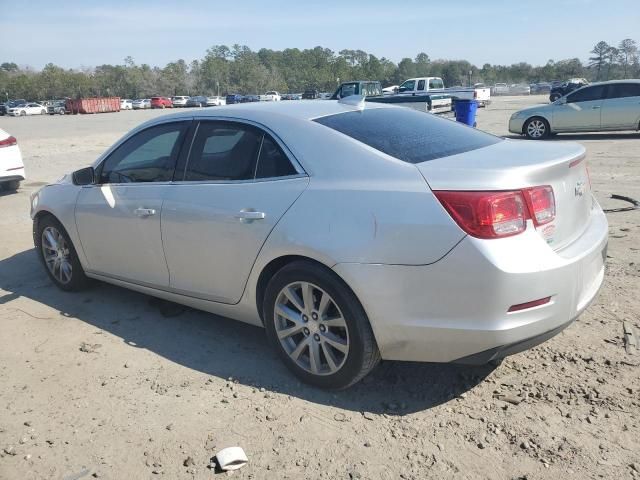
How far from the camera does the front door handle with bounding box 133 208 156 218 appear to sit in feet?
13.1

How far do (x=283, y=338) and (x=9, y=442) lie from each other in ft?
5.12

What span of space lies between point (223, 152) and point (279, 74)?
143904mm

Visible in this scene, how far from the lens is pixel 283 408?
316cm

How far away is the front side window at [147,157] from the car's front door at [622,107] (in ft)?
46.6

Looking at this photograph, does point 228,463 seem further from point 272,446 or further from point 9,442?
point 9,442

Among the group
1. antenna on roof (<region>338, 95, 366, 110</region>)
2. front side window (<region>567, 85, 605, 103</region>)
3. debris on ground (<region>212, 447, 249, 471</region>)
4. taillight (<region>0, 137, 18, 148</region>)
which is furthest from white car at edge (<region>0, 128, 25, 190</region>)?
front side window (<region>567, 85, 605, 103</region>)

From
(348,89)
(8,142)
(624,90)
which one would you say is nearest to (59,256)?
(8,142)

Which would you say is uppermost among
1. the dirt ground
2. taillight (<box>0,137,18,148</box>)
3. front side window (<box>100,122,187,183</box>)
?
front side window (<box>100,122,187,183</box>)

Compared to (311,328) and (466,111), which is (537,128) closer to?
(466,111)

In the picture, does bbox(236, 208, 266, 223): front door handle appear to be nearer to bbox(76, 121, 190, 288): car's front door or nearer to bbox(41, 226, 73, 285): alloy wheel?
bbox(76, 121, 190, 288): car's front door

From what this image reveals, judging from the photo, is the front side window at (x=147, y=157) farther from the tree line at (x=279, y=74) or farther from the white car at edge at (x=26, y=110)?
the tree line at (x=279, y=74)

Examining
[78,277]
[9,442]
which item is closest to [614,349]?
[9,442]

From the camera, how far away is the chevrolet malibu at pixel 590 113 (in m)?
14.9

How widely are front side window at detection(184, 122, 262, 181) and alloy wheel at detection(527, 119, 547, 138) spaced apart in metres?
13.9
